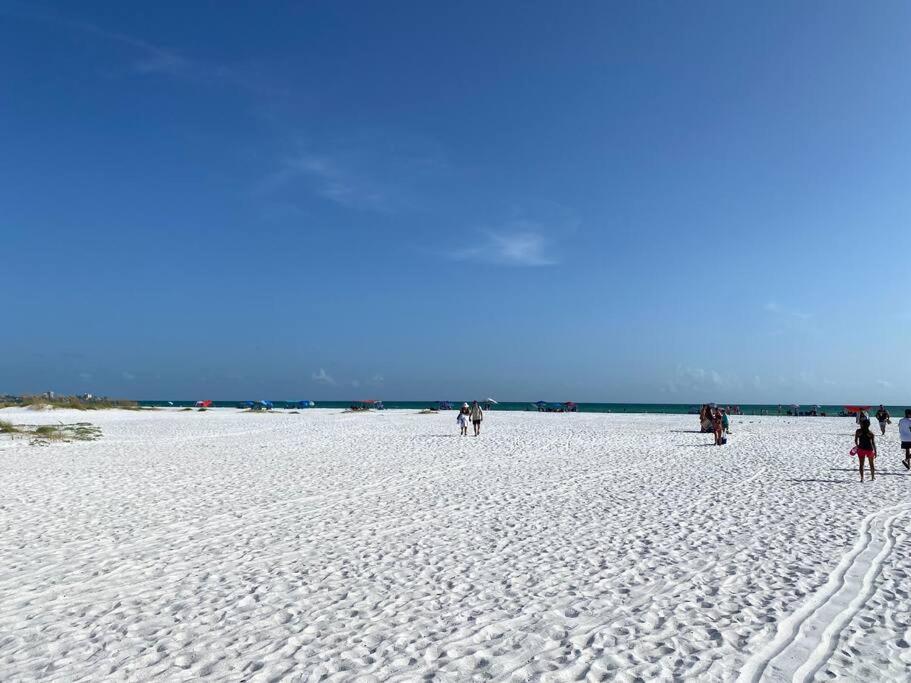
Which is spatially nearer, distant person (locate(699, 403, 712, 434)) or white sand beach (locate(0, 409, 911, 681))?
white sand beach (locate(0, 409, 911, 681))

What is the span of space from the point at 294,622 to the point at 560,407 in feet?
252

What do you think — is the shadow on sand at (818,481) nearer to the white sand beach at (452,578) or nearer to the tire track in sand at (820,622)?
the white sand beach at (452,578)

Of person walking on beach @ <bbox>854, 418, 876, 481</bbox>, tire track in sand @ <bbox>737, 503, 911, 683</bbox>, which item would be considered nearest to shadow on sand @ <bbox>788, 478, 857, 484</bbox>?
person walking on beach @ <bbox>854, 418, 876, 481</bbox>

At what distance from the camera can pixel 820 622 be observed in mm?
5289

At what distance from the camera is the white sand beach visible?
15.2ft

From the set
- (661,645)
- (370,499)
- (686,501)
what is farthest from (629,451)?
(661,645)

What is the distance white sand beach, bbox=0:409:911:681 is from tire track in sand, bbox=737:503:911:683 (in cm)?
3

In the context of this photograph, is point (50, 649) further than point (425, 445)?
No

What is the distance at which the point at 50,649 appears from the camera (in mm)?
4793

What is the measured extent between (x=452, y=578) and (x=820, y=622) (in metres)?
3.68

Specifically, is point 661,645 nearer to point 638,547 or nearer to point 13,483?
point 638,547

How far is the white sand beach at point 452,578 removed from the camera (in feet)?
15.2

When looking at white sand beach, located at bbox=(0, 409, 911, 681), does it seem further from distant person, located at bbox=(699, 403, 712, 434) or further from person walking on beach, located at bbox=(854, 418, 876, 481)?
distant person, located at bbox=(699, 403, 712, 434)

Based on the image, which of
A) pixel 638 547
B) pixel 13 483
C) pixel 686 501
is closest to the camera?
pixel 638 547
